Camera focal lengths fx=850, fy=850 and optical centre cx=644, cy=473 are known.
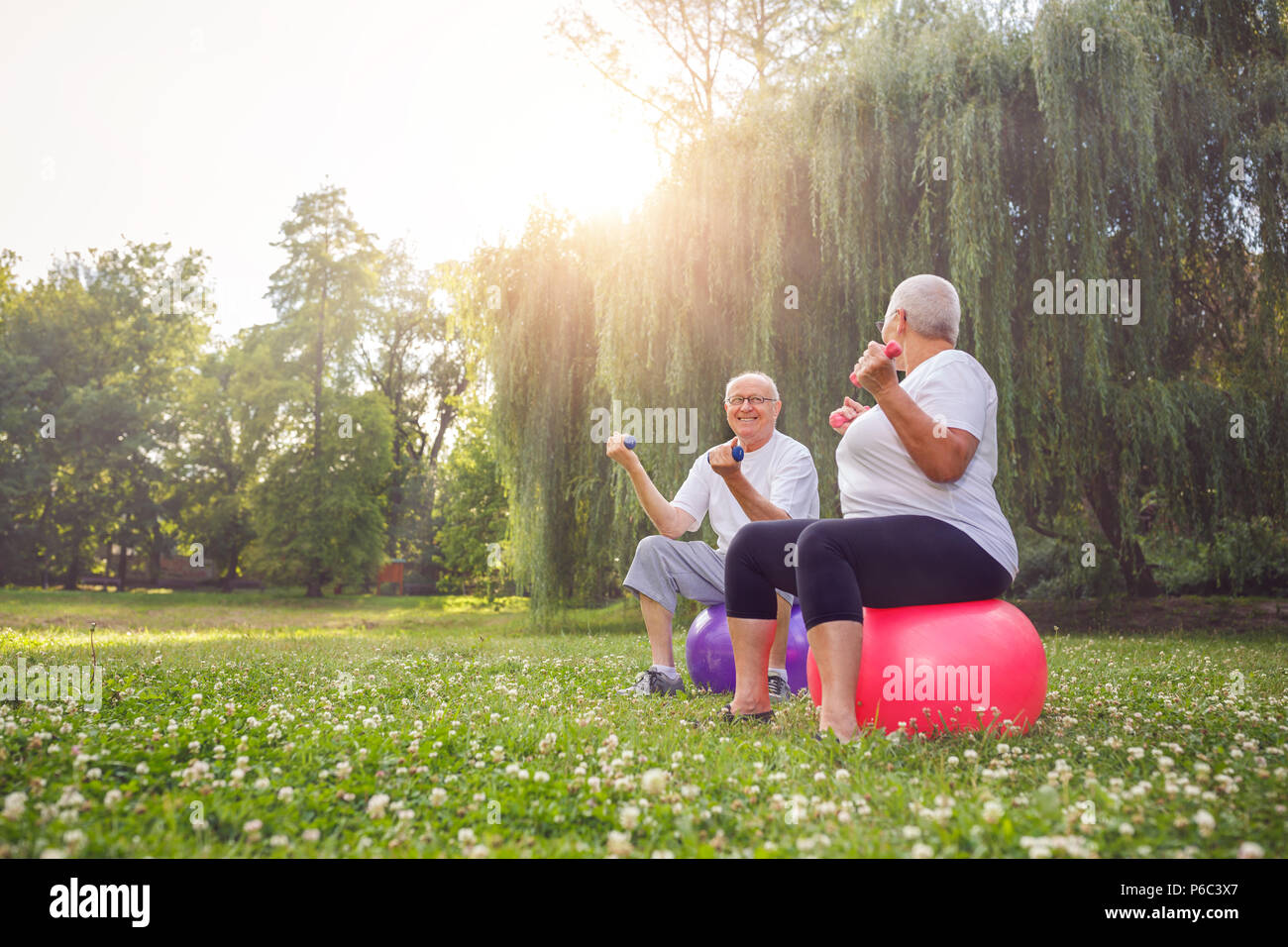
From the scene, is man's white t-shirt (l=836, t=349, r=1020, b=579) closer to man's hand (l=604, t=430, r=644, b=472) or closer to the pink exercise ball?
the pink exercise ball

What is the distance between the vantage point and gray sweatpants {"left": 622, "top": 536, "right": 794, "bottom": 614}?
566cm

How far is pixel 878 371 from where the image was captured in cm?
314

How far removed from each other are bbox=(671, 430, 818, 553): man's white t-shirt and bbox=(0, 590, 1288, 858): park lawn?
1.10 m

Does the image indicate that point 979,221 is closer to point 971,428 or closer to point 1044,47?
point 1044,47

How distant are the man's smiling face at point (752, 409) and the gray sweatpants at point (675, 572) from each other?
0.87 m

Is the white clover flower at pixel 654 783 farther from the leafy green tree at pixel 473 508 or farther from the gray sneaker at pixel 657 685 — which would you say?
the leafy green tree at pixel 473 508

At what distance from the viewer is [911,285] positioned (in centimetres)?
383

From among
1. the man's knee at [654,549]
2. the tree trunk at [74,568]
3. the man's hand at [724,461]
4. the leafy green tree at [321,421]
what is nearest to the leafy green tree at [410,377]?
the leafy green tree at [321,421]

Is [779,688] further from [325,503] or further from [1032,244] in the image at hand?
[325,503]

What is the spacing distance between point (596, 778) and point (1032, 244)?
9.50 m

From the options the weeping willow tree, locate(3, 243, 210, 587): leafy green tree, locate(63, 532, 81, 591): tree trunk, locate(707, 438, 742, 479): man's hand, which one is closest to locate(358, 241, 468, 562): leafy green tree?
locate(3, 243, 210, 587): leafy green tree

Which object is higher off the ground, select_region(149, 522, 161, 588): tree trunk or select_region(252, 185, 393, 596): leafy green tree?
select_region(252, 185, 393, 596): leafy green tree

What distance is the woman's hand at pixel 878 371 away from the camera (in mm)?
3131
